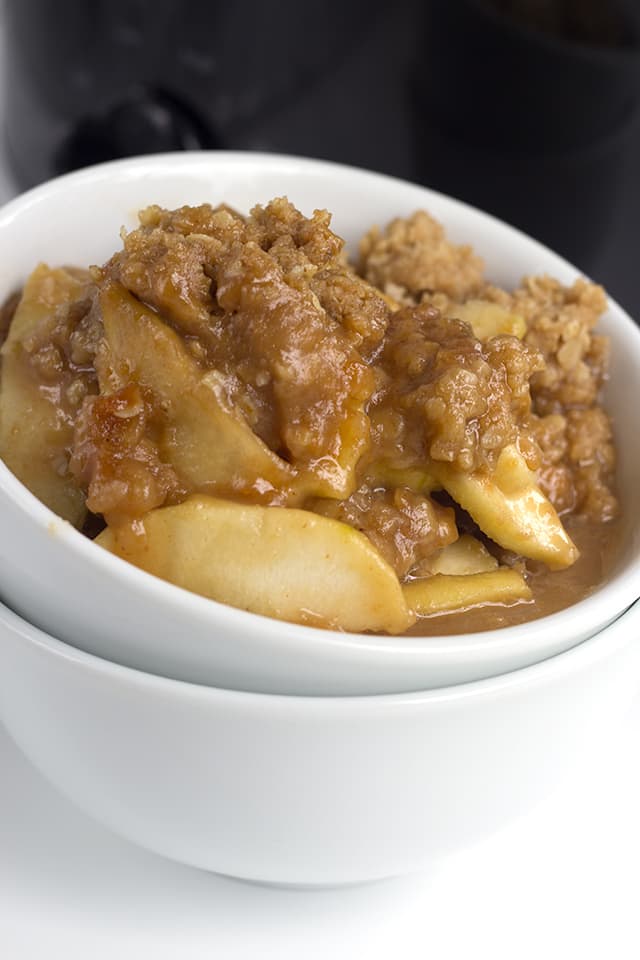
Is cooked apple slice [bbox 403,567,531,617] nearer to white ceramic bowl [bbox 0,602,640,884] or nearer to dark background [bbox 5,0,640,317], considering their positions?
white ceramic bowl [bbox 0,602,640,884]

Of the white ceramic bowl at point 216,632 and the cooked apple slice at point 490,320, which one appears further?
the cooked apple slice at point 490,320

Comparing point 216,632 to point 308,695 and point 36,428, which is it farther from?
point 36,428

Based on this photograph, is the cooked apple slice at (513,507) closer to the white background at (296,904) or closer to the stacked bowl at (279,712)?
the stacked bowl at (279,712)

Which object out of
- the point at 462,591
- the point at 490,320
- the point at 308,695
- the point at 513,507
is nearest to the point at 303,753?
the point at 308,695

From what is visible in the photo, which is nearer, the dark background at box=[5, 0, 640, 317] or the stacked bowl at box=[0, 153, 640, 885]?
the stacked bowl at box=[0, 153, 640, 885]

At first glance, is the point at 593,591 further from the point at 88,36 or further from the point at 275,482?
the point at 88,36

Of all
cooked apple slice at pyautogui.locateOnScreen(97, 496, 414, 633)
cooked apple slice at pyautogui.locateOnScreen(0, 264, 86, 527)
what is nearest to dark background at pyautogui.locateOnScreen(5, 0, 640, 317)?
cooked apple slice at pyautogui.locateOnScreen(0, 264, 86, 527)

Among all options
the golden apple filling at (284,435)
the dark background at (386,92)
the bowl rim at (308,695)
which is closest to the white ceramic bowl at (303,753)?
the bowl rim at (308,695)
